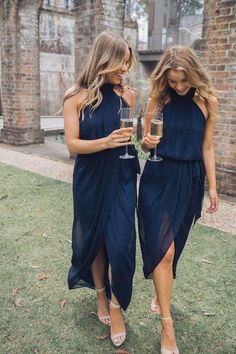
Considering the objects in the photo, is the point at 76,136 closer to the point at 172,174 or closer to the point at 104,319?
the point at 172,174

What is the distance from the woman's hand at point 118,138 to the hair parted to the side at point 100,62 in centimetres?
25

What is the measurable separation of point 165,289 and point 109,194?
72 centimetres

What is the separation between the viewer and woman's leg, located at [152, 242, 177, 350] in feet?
7.91

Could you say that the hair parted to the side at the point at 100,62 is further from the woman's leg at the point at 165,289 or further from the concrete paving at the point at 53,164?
the concrete paving at the point at 53,164

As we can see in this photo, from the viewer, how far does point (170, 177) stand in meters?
2.47

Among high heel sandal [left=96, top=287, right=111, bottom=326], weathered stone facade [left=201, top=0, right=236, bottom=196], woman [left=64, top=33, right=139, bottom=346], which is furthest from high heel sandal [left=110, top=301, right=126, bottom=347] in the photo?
weathered stone facade [left=201, top=0, right=236, bottom=196]

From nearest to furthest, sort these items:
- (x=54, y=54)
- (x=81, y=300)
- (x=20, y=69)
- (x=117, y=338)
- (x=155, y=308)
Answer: (x=117, y=338) < (x=155, y=308) < (x=81, y=300) < (x=20, y=69) < (x=54, y=54)

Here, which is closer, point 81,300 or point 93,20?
point 81,300

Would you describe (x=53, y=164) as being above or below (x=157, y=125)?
below

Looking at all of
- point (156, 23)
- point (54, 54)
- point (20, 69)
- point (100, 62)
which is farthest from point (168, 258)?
point (156, 23)

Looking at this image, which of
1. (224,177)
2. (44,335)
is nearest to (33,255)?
(44,335)

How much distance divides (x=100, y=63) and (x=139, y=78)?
18951 millimetres

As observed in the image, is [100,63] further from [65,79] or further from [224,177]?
[65,79]

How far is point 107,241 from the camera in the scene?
242 cm
